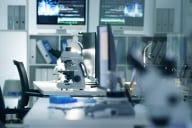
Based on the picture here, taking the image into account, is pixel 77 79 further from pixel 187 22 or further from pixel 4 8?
pixel 4 8

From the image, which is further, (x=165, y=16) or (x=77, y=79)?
(x=165, y=16)

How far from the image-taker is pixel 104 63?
2205mm

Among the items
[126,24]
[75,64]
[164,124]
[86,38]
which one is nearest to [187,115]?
[164,124]

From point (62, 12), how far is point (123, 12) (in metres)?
0.87

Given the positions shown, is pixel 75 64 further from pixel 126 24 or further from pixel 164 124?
pixel 164 124

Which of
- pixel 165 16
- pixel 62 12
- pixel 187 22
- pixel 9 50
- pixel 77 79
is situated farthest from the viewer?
pixel 9 50

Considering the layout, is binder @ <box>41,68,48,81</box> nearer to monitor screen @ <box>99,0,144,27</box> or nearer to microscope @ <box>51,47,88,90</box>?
monitor screen @ <box>99,0,144,27</box>

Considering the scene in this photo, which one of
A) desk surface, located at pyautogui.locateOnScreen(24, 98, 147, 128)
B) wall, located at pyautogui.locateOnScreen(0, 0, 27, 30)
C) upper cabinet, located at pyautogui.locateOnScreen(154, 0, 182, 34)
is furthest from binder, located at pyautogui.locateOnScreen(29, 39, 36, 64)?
desk surface, located at pyautogui.locateOnScreen(24, 98, 147, 128)

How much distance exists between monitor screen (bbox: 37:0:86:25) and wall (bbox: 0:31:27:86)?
41cm

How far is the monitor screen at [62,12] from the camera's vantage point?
5273 millimetres

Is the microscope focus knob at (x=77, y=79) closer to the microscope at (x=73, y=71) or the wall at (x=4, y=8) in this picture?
the microscope at (x=73, y=71)

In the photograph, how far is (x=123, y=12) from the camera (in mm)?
5355

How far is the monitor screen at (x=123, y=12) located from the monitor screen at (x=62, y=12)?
0.33m

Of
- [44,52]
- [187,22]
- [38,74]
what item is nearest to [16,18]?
[44,52]
